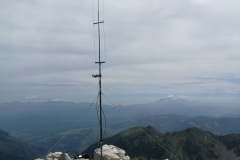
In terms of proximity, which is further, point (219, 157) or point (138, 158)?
point (219, 157)

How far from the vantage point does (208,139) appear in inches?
7869

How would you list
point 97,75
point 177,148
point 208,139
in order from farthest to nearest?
point 208,139 < point 177,148 < point 97,75

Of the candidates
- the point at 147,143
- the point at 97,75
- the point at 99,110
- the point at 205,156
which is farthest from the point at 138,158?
the point at 147,143

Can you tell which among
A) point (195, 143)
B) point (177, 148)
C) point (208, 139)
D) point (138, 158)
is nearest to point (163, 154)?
point (177, 148)

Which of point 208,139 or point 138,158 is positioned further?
point 208,139

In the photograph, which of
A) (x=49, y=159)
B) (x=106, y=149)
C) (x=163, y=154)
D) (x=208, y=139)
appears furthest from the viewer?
(x=208, y=139)

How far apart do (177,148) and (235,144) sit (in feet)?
149

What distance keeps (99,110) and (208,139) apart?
676ft

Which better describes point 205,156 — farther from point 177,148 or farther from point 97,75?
point 97,75

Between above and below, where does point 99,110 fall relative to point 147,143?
above

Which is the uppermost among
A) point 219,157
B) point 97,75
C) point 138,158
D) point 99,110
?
point 97,75

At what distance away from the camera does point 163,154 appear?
16925 cm

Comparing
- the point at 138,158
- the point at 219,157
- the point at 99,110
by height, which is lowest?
the point at 219,157

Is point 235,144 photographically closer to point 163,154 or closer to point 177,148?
point 177,148
